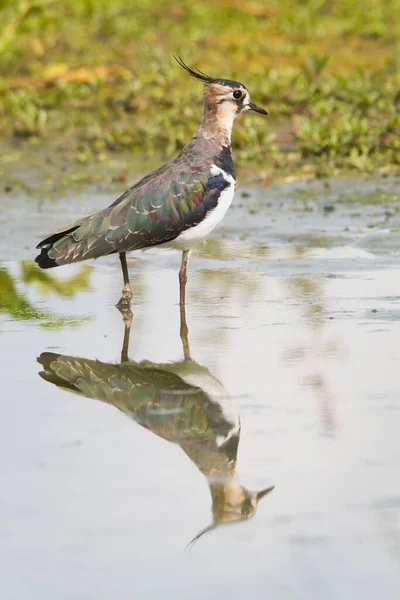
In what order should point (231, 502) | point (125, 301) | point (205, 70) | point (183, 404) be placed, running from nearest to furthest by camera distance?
point (231, 502), point (183, 404), point (125, 301), point (205, 70)

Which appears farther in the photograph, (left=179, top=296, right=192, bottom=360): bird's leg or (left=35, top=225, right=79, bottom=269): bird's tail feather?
(left=35, top=225, right=79, bottom=269): bird's tail feather

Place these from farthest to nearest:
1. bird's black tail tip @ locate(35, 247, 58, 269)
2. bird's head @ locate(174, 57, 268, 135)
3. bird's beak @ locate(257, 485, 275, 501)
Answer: bird's head @ locate(174, 57, 268, 135)
bird's black tail tip @ locate(35, 247, 58, 269)
bird's beak @ locate(257, 485, 275, 501)

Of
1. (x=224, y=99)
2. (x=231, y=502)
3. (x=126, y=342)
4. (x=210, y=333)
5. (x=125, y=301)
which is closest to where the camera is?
(x=231, y=502)

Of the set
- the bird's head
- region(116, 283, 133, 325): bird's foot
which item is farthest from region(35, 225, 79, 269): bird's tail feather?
the bird's head

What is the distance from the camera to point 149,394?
608 cm

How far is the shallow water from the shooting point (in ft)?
13.5

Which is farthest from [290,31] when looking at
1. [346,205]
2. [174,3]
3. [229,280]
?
[229,280]

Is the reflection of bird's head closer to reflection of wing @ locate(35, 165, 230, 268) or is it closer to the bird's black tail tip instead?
reflection of wing @ locate(35, 165, 230, 268)

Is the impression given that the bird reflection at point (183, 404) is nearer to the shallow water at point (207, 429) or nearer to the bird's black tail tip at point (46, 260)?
the shallow water at point (207, 429)

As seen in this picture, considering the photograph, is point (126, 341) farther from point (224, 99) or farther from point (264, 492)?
point (264, 492)

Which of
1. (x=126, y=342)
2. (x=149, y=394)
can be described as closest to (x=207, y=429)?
(x=149, y=394)

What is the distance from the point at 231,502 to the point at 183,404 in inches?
50.9

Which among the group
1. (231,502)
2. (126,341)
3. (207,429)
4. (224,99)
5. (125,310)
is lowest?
(125,310)

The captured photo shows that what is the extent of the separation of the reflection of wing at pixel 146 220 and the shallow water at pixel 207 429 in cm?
37
